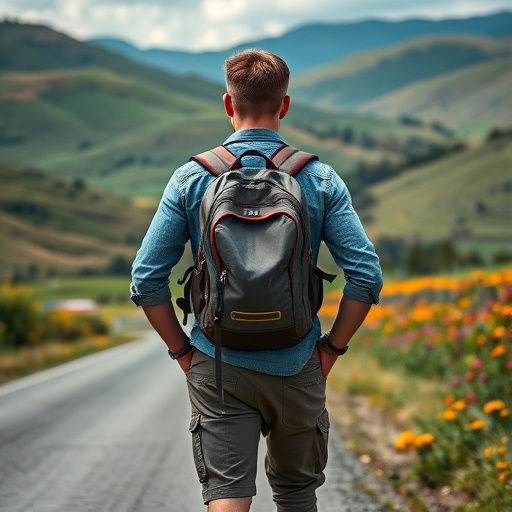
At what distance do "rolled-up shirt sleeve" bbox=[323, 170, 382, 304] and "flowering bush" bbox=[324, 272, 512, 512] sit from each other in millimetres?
2174

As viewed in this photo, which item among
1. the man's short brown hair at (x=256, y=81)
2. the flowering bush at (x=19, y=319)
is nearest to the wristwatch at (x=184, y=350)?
the man's short brown hair at (x=256, y=81)

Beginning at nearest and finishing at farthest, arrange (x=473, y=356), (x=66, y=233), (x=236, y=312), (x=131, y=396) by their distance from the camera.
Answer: (x=236, y=312)
(x=473, y=356)
(x=131, y=396)
(x=66, y=233)

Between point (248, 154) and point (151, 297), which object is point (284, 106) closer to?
point (248, 154)

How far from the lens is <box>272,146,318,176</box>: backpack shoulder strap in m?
4.12

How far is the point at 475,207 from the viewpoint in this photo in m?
158

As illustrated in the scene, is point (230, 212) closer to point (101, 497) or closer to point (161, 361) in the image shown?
point (101, 497)

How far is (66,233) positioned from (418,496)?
6845 inches

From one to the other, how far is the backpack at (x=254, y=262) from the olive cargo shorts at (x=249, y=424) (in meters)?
0.15

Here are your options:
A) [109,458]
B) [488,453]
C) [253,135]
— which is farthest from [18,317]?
Result: [253,135]

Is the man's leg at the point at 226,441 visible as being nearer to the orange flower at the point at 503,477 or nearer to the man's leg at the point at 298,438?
the man's leg at the point at 298,438

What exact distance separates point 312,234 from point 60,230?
178m

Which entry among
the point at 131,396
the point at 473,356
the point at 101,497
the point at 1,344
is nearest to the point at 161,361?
the point at 1,344

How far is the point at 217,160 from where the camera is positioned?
13.5 feet

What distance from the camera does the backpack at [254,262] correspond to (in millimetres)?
3771
